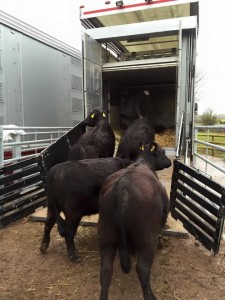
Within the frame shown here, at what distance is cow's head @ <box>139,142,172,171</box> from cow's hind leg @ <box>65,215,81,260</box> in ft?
3.99

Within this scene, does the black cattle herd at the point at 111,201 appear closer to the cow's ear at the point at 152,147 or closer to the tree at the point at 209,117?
the cow's ear at the point at 152,147

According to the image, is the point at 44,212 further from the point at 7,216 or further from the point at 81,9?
the point at 81,9

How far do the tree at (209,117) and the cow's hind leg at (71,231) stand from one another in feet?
86.8

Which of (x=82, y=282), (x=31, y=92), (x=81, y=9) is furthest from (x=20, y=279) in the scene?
(x=81, y=9)

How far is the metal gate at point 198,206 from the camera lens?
Result: 3.90 metres

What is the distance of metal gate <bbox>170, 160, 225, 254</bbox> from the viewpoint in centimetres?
390

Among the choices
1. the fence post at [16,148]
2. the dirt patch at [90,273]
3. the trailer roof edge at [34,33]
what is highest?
the trailer roof edge at [34,33]

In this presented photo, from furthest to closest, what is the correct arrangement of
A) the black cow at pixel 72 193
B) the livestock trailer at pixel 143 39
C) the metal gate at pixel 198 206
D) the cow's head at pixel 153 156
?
the livestock trailer at pixel 143 39 → the cow's head at pixel 153 156 → the metal gate at pixel 198 206 → the black cow at pixel 72 193

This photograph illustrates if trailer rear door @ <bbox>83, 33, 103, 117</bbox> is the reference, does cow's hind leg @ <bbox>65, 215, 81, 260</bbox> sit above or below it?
below

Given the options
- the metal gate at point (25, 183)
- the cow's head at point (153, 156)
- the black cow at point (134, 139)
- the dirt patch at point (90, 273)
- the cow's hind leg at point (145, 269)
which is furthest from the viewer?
the black cow at point (134, 139)

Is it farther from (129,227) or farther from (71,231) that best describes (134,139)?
(129,227)

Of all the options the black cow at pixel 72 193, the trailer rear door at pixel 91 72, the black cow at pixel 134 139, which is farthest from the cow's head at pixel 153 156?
the trailer rear door at pixel 91 72

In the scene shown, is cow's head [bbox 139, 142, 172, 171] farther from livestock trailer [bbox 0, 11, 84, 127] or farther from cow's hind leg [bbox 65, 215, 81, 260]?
livestock trailer [bbox 0, 11, 84, 127]

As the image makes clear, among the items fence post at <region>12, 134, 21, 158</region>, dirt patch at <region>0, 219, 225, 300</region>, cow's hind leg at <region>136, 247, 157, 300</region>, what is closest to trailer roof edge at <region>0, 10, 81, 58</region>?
fence post at <region>12, 134, 21, 158</region>
